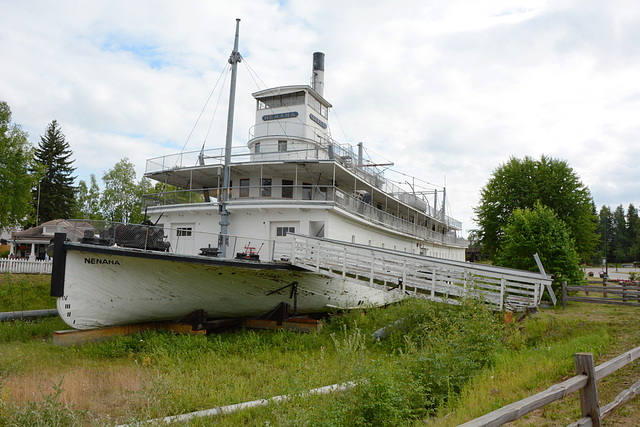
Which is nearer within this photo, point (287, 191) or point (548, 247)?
point (548, 247)

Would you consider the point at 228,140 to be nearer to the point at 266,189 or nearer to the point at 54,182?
the point at 266,189

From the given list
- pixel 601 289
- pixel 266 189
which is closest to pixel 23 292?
pixel 266 189

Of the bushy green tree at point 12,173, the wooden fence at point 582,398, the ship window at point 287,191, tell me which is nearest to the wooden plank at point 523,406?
the wooden fence at point 582,398

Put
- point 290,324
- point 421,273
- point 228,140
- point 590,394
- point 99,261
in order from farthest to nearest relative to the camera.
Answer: point 228,140, point 290,324, point 421,273, point 99,261, point 590,394

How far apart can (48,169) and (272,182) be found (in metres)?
44.3

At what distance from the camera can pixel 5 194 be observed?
102 ft

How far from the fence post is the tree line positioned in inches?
1459

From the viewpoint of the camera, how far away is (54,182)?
5112cm

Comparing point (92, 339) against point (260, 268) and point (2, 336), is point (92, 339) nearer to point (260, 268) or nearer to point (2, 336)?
point (2, 336)

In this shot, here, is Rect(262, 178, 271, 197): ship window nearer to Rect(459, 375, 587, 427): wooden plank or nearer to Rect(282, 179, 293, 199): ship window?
Rect(282, 179, 293, 199): ship window

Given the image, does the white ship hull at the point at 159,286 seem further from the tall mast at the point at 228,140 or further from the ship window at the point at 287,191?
the ship window at the point at 287,191

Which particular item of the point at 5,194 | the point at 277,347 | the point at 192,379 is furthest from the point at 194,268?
the point at 5,194

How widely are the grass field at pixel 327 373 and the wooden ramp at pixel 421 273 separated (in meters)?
0.68

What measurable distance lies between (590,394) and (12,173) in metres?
37.7
